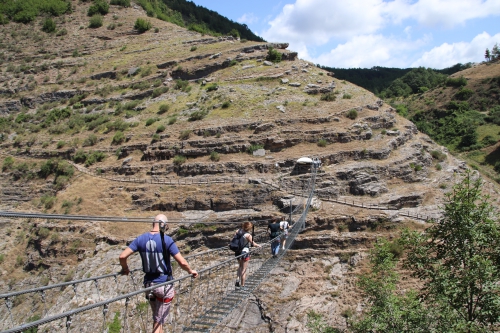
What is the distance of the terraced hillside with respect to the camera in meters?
17.8

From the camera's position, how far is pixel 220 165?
22234 millimetres

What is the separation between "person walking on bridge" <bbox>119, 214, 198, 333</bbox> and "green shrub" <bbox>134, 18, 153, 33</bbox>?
1755 inches

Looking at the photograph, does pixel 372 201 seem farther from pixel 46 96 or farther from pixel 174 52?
pixel 46 96

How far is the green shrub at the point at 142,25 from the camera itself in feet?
147

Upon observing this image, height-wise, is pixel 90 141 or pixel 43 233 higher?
pixel 90 141

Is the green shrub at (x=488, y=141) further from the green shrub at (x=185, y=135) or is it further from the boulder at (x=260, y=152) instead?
the green shrub at (x=185, y=135)

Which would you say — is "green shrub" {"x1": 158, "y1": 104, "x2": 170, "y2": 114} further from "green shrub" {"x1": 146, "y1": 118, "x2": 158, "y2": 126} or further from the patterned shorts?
the patterned shorts

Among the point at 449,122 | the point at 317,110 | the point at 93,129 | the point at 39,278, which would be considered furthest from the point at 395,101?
the point at 39,278

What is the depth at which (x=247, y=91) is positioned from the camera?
1139 inches

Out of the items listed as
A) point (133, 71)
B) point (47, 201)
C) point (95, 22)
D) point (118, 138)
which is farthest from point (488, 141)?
point (95, 22)

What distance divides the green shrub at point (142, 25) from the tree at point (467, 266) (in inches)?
1682

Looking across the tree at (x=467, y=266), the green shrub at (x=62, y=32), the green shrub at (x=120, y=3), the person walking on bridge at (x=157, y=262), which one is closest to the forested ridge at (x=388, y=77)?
the green shrub at (x=120, y=3)

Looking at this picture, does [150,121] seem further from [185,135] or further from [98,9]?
[98,9]

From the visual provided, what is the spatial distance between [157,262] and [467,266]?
306 inches
